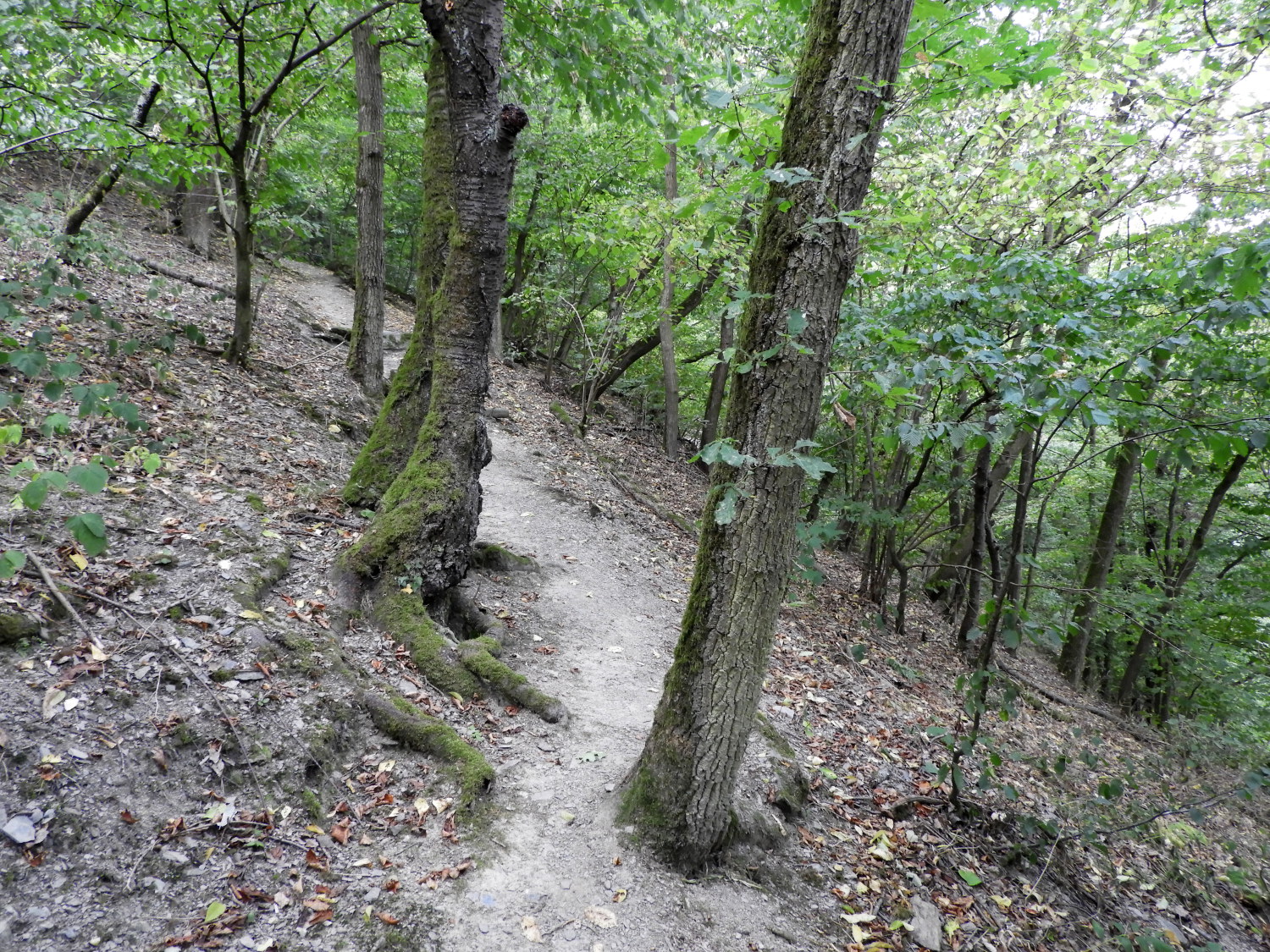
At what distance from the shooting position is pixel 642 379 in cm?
1588

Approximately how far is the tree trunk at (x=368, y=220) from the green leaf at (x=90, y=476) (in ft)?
22.1

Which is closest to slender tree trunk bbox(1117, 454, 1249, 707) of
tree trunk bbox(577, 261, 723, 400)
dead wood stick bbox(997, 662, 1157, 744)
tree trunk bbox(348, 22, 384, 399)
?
dead wood stick bbox(997, 662, 1157, 744)

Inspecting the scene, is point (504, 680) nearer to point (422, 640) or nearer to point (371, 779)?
point (422, 640)

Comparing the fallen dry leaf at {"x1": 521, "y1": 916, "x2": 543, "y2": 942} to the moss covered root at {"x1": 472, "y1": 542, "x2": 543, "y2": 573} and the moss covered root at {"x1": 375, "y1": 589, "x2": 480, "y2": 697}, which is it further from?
the moss covered root at {"x1": 472, "y1": 542, "x2": 543, "y2": 573}

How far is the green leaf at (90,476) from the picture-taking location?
1.86 meters

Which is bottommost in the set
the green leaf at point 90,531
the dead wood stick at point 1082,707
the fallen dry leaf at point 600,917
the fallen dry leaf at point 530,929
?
the dead wood stick at point 1082,707

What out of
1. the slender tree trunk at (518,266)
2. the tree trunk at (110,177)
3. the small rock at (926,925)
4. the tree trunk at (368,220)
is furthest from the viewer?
the slender tree trunk at (518,266)

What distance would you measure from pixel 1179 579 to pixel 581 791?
10.9 metres

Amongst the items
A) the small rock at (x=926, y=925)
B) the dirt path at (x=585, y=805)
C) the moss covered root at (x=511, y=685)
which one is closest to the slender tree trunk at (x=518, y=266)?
the dirt path at (x=585, y=805)

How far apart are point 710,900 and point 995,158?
7387mm

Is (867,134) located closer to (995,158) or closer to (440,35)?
(440,35)

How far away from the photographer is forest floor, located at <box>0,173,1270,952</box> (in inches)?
99.5

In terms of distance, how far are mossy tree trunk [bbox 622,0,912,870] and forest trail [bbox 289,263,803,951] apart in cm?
25

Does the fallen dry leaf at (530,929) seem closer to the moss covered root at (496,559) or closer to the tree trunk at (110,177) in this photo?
the moss covered root at (496,559)
